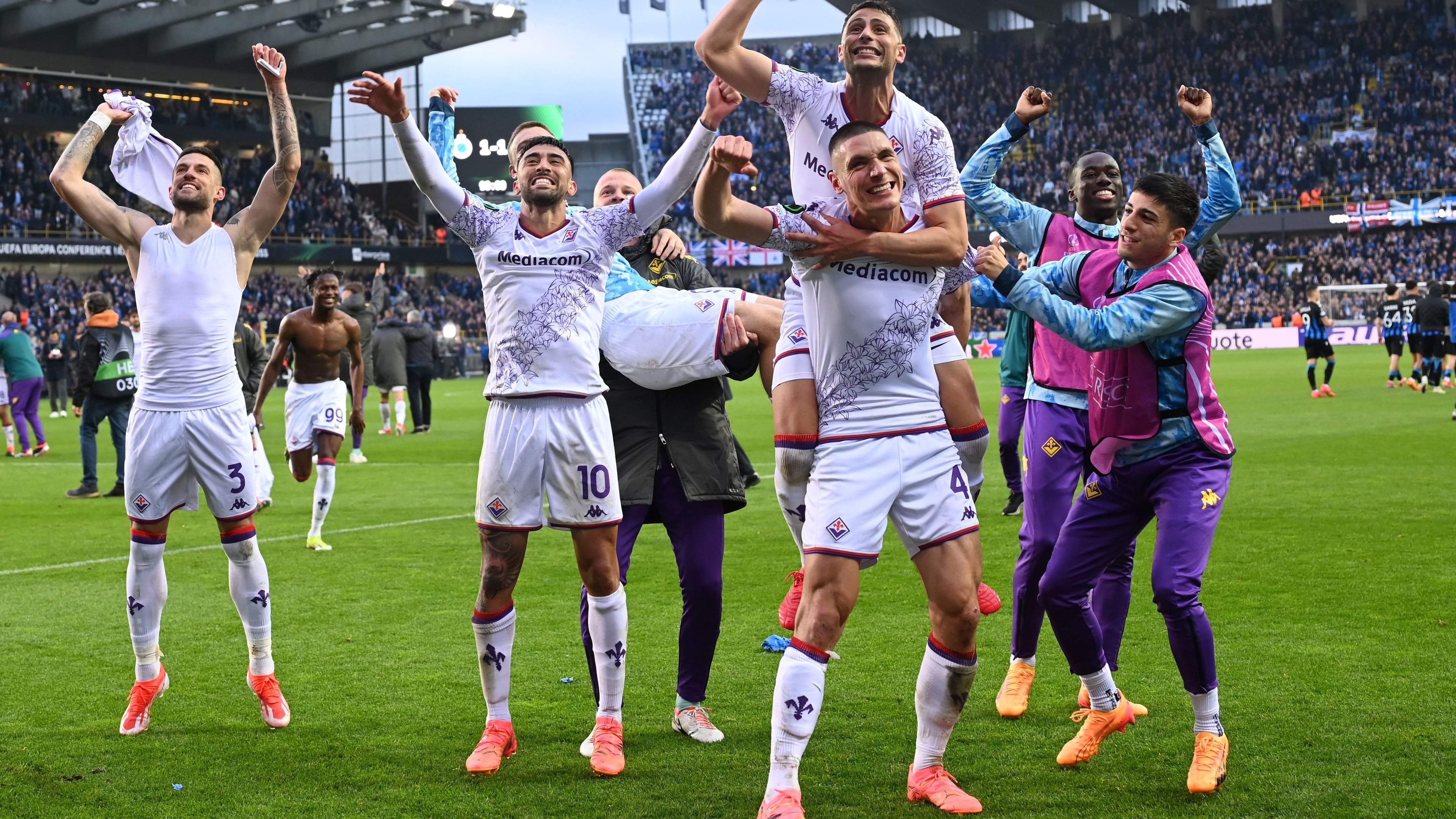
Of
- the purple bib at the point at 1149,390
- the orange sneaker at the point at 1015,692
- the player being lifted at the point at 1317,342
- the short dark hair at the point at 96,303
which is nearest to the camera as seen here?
the purple bib at the point at 1149,390

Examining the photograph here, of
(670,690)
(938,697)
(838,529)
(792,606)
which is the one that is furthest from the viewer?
(670,690)

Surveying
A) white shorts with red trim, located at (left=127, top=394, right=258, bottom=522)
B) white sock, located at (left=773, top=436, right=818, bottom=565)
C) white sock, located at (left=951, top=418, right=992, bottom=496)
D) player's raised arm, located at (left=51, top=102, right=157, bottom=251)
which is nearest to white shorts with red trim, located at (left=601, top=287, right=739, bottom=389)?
white sock, located at (left=773, top=436, right=818, bottom=565)

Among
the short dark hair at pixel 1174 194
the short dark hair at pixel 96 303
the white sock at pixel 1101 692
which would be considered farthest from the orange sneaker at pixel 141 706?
the short dark hair at pixel 96 303

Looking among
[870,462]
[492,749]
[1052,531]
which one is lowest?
[492,749]

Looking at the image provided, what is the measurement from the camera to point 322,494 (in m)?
10.9

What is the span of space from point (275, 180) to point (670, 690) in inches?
117

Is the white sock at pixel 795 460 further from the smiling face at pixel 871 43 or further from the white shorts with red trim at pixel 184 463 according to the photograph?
the white shorts with red trim at pixel 184 463

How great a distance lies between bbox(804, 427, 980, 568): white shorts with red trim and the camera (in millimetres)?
4281

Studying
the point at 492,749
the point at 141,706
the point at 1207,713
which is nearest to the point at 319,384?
the point at 141,706

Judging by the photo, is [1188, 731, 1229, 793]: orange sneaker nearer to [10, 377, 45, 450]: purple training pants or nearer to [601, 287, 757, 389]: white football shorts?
[601, 287, 757, 389]: white football shorts

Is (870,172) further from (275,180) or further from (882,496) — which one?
(275,180)

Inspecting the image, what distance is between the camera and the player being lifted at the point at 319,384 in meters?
11.0

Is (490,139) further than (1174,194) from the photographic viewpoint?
Yes

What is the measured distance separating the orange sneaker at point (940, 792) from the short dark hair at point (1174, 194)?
213cm
